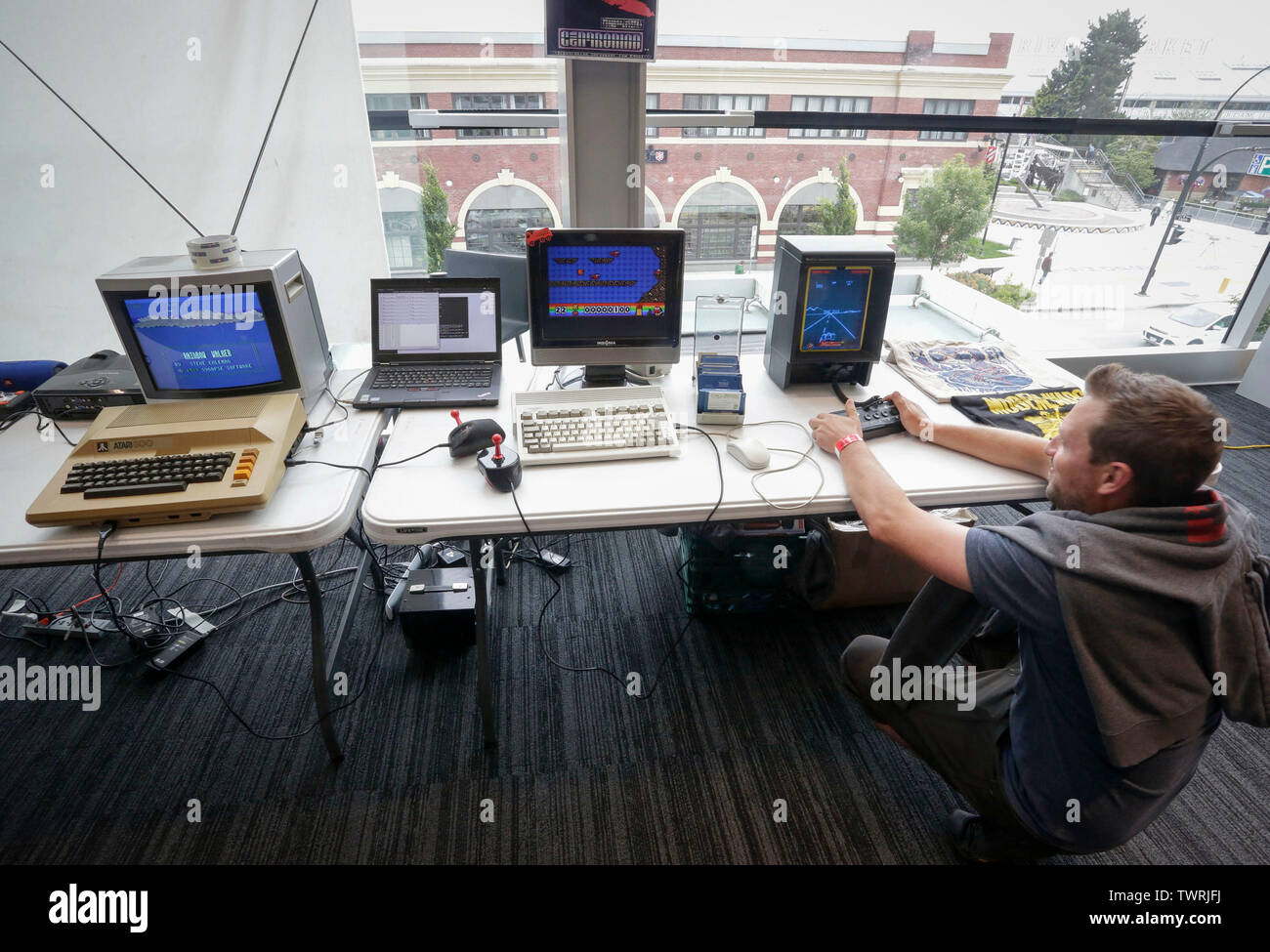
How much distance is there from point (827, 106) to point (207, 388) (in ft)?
8.03

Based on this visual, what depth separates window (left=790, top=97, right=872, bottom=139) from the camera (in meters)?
2.55

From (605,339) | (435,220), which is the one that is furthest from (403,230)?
(605,339)

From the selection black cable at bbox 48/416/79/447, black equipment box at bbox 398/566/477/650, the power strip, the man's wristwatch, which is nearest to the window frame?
the man's wristwatch

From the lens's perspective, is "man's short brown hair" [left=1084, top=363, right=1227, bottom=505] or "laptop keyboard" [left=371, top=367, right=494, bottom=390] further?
"laptop keyboard" [left=371, top=367, right=494, bottom=390]

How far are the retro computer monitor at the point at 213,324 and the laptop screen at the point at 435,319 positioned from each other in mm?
223

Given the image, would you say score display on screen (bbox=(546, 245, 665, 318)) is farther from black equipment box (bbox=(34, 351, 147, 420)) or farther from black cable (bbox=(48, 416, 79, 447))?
black cable (bbox=(48, 416, 79, 447))

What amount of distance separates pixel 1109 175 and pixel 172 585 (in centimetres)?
458

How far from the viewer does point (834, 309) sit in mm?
1857

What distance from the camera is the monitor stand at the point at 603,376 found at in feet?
6.43

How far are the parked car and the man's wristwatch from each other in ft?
11.1

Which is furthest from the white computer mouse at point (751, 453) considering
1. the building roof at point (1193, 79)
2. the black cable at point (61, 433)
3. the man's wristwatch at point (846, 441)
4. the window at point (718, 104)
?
the building roof at point (1193, 79)

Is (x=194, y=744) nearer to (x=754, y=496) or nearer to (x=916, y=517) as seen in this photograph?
(x=754, y=496)
